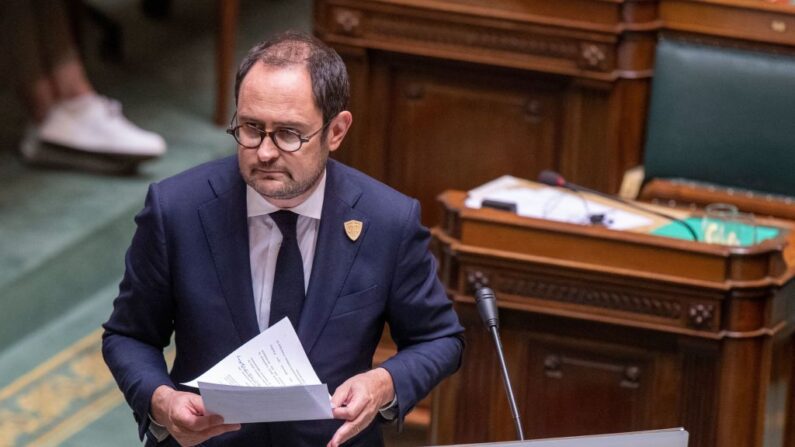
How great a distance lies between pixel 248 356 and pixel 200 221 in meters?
0.26

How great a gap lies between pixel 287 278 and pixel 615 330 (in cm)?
118

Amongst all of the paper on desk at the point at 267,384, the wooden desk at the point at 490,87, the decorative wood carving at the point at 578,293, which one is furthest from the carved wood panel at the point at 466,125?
the paper on desk at the point at 267,384

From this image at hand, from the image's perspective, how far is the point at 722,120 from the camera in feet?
14.3

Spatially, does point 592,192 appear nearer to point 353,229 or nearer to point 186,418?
point 353,229

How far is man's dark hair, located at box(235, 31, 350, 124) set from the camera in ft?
7.83

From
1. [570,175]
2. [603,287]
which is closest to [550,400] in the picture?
[603,287]

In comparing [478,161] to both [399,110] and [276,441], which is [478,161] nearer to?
[399,110]

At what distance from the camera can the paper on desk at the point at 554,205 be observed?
3619 millimetres

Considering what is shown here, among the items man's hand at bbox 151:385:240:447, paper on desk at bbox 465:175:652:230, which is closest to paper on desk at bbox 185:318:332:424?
man's hand at bbox 151:385:240:447

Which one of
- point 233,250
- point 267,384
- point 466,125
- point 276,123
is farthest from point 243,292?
point 466,125

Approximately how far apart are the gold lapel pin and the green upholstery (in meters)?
2.01

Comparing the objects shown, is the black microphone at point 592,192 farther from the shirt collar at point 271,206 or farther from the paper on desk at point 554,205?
the shirt collar at point 271,206

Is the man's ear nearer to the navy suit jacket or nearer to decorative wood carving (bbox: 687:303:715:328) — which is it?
the navy suit jacket

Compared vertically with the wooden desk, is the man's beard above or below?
above
